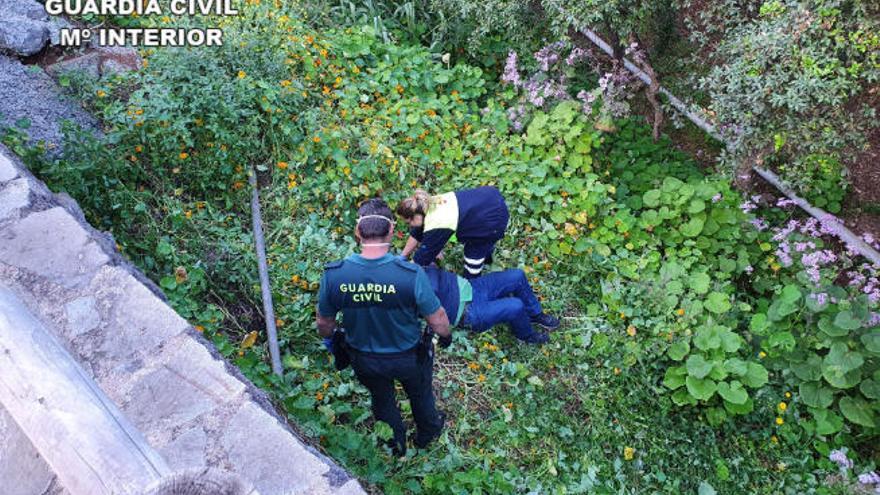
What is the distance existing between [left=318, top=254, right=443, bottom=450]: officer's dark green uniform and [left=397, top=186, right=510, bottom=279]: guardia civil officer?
41.2 inches

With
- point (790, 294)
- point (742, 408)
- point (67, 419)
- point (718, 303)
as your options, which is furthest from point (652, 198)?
point (67, 419)

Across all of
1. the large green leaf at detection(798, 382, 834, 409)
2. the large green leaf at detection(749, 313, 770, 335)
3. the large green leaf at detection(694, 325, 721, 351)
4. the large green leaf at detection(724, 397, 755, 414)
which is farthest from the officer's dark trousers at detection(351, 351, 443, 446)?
the large green leaf at detection(798, 382, 834, 409)

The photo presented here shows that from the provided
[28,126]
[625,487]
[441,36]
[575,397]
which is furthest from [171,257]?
[441,36]

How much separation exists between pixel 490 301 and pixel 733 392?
1.82 meters

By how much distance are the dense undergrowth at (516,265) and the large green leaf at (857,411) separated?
0.02 meters

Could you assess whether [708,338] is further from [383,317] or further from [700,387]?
[383,317]

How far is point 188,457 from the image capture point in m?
2.49

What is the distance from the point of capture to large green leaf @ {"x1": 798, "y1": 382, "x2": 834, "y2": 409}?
5156mm

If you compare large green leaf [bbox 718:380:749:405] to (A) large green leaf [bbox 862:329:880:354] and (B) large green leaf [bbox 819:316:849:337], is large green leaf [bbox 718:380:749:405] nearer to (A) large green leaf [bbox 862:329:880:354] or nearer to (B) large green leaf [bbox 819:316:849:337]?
(B) large green leaf [bbox 819:316:849:337]

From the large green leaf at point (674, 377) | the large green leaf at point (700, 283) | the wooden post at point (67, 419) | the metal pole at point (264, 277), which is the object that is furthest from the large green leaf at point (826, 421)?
the wooden post at point (67, 419)

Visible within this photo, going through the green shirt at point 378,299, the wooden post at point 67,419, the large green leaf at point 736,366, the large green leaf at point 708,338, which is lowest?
the large green leaf at point 736,366

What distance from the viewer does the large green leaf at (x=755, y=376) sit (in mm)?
5062

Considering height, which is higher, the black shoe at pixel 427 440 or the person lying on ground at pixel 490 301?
the person lying on ground at pixel 490 301

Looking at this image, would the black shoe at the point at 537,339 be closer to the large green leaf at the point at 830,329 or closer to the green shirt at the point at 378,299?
the green shirt at the point at 378,299
